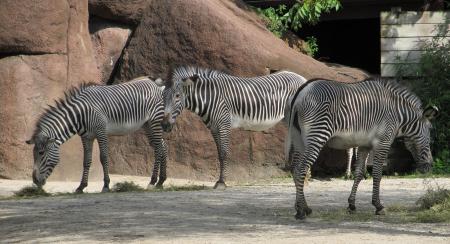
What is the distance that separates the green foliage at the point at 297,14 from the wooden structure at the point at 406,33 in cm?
102

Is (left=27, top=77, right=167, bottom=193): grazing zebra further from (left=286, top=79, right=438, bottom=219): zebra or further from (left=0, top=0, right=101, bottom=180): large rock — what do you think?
(left=286, top=79, right=438, bottom=219): zebra

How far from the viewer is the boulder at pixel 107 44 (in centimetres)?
1722

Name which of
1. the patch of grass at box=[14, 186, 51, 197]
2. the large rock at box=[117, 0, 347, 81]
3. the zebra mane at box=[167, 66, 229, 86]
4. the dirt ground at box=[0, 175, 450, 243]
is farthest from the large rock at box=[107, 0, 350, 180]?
the patch of grass at box=[14, 186, 51, 197]

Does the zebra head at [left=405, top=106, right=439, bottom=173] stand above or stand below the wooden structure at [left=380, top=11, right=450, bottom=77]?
below

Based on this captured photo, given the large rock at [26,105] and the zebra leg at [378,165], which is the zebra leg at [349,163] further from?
the zebra leg at [378,165]

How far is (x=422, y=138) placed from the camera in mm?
10617

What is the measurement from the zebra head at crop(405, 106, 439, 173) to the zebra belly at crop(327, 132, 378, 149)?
1.93ft

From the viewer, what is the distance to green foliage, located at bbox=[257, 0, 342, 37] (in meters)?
17.6

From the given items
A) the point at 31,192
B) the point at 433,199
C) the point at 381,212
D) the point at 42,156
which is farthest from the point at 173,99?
the point at 433,199

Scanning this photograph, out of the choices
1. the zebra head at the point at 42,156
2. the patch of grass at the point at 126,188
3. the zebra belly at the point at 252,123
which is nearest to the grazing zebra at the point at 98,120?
the zebra head at the point at 42,156

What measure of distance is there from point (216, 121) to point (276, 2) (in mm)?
5724

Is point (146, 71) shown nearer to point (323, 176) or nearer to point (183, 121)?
point (183, 121)

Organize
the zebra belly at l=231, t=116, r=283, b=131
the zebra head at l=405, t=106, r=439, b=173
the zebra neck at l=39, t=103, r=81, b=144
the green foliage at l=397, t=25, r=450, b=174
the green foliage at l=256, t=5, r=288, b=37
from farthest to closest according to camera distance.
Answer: the green foliage at l=256, t=5, r=288, b=37
the green foliage at l=397, t=25, r=450, b=174
the zebra belly at l=231, t=116, r=283, b=131
the zebra neck at l=39, t=103, r=81, b=144
the zebra head at l=405, t=106, r=439, b=173

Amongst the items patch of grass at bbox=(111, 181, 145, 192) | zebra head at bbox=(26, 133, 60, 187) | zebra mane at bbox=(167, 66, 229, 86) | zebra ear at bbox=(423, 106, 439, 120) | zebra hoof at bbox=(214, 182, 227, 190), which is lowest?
patch of grass at bbox=(111, 181, 145, 192)
